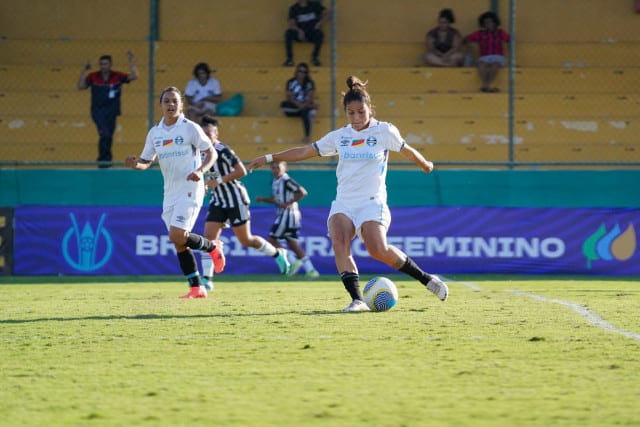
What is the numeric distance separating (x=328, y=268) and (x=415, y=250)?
4.61 ft

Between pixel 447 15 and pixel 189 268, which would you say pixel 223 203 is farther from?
pixel 447 15

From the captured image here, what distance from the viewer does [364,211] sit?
9797 millimetres

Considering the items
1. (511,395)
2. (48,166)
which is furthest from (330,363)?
(48,166)

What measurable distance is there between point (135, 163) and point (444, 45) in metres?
11.6

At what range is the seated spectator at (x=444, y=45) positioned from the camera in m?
21.5

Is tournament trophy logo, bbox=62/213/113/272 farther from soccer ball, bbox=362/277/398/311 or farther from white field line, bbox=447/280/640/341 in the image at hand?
soccer ball, bbox=362/277/398/311

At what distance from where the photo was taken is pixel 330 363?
6645mm

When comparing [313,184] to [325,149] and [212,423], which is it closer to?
[325,149]

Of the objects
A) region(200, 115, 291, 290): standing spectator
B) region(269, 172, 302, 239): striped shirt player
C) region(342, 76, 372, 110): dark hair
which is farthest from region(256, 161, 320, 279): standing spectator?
region(342, 76, 372, 110): dark hair

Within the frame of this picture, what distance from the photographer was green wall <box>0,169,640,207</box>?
1811cm

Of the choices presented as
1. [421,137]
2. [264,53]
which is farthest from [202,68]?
[421,137]

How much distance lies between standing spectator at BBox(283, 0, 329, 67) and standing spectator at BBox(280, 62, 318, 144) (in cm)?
106

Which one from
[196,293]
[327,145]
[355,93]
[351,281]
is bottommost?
[196,293]

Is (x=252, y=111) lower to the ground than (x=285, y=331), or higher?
higher
